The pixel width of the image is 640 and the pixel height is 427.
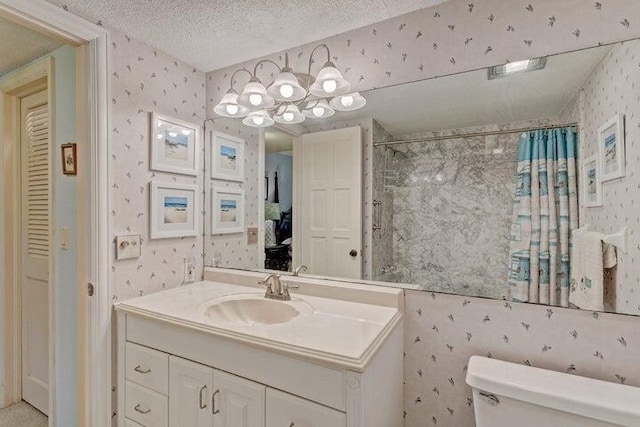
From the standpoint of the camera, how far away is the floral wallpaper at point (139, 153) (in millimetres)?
1494

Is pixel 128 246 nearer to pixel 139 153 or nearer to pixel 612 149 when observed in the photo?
pixel 139 153

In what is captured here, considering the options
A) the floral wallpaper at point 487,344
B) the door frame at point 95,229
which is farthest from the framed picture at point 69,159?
the floral wallpaper at point 487,344

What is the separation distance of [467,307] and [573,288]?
359 millimetres

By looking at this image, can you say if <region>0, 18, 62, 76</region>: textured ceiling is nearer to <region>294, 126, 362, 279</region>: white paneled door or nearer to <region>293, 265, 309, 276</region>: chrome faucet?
<region>294, 126, 362, 279</region>: white paneled door

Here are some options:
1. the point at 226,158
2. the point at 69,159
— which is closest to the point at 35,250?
the point at 69,159

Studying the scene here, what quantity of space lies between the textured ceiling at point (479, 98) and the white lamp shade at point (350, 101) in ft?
0.09

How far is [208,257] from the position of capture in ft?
6.34

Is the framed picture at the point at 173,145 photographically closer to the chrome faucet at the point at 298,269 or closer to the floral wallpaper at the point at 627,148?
the chrome faucet at the point at 298,269

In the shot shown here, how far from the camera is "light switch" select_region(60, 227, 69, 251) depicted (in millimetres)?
1645

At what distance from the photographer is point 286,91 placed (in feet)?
4.85

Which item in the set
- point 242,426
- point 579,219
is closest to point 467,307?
point 579,219

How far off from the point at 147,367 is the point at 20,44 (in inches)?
70.9

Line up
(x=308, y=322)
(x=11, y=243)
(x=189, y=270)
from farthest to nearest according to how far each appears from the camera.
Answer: (x=11, y=243)
(x=189, y=270)
(x=308, y=322)

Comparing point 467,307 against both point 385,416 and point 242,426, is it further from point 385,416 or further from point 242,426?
point 242,426
